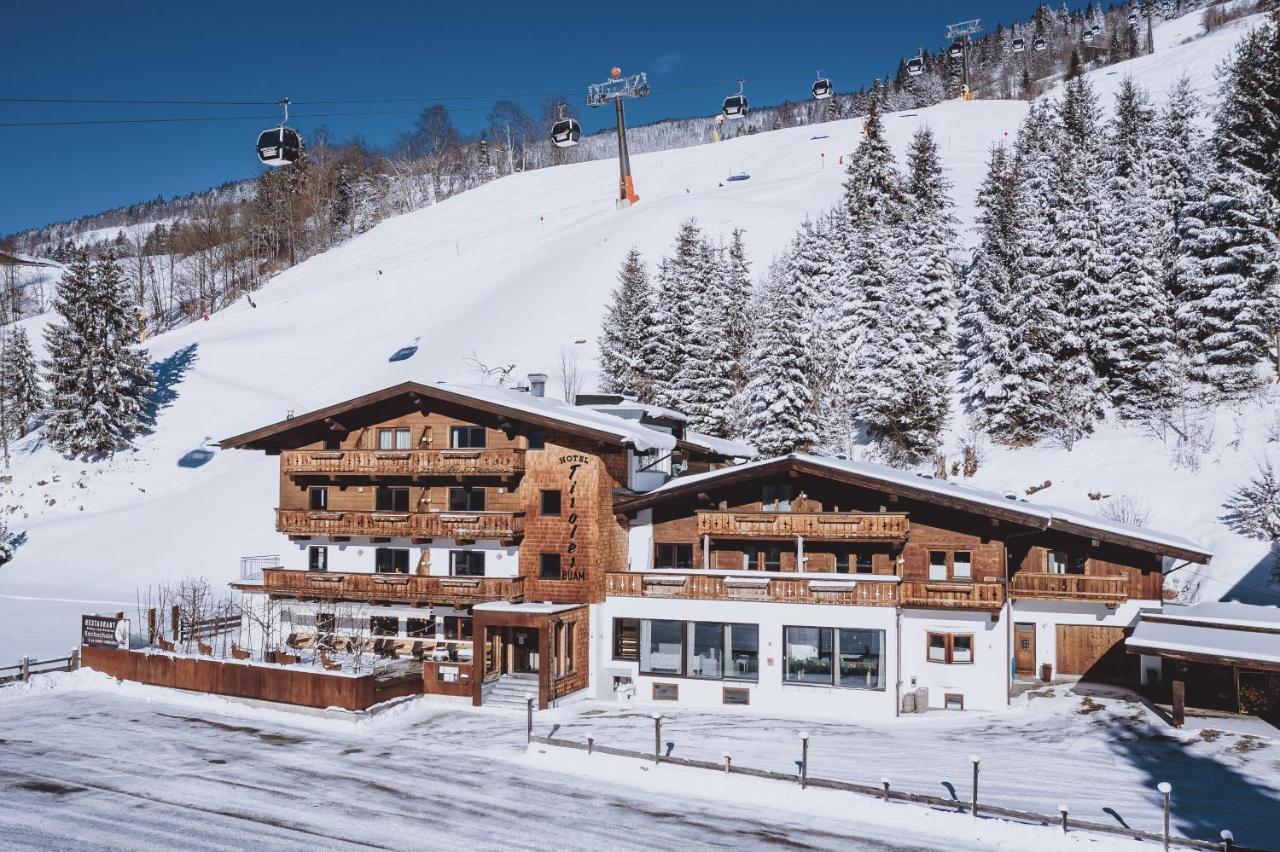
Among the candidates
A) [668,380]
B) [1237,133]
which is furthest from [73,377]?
[1237,133]

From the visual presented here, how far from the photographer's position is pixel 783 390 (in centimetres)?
4791

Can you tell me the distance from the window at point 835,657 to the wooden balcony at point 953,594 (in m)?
1.59

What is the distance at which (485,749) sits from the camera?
80.3 feet

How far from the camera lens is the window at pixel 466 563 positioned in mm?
33312

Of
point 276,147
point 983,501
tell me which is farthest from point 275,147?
point 983,501

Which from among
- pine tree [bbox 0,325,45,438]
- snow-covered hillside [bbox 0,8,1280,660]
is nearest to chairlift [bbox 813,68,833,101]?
snow-covered hillside [bbox 0,8,1280,660]

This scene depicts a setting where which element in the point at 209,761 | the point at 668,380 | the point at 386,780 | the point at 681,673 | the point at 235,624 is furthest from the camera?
the point at 668,380

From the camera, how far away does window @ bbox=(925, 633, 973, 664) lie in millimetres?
28062

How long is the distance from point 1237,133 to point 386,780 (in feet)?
163

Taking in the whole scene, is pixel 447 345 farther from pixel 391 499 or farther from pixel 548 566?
pixel 548 566

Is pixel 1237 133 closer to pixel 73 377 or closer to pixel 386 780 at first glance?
pixel 386 780

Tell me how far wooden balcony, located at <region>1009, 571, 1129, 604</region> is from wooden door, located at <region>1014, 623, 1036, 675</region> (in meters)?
1.48

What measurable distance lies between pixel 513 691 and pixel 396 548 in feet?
26.2

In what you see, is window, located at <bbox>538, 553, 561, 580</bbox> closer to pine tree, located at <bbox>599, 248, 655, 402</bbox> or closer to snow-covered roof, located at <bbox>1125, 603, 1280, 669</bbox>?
snow-covered roof, located at <bbox>1125, 603, 1280, 669</bbox>
